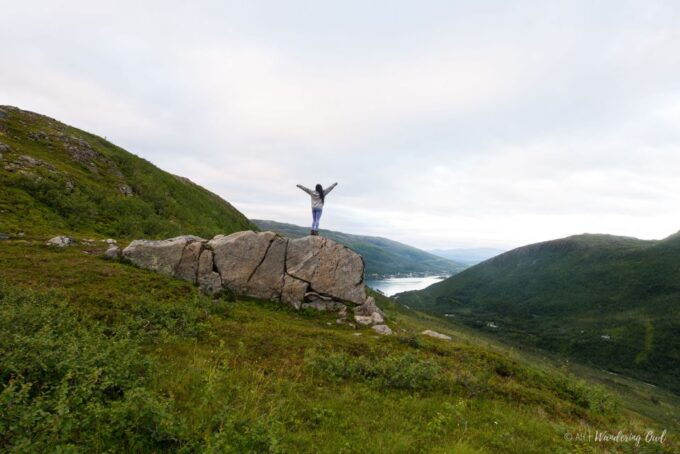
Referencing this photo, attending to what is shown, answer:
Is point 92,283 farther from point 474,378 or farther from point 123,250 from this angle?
point 474,378

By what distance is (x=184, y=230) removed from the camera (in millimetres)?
45500

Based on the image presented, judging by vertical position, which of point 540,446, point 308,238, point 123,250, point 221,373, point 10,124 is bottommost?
point 540,446

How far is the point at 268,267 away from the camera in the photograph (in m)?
25.2

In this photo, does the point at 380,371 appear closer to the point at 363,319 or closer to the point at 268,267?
the point at 363,319

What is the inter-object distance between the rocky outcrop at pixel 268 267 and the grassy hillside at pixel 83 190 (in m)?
10.5

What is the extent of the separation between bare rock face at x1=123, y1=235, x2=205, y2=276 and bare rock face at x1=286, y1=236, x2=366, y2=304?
7.86 m

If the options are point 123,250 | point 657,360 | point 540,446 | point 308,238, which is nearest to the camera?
point 540,446

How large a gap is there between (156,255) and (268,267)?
7.56m

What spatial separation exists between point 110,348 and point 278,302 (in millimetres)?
14752

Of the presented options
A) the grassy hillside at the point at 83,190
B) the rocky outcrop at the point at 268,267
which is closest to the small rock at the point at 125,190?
the grassy hillside at the point at 83,190

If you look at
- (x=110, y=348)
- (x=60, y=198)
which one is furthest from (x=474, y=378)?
(x=60, y=198)

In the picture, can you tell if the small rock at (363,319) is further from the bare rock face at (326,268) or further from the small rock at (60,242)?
the small rock at (60,242)

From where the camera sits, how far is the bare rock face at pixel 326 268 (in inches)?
1014

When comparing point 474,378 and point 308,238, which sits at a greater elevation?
point 308,238
